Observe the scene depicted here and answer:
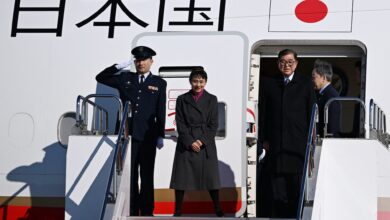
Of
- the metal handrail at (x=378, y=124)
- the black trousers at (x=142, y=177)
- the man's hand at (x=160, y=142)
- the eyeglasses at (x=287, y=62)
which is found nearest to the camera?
the metal handrail at (x=378, y=124)

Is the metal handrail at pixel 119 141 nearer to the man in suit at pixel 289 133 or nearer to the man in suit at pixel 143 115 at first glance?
the man in suit at pixel 143 115

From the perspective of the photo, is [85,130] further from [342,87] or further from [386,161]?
[342,87]

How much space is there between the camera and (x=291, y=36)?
1260 centimetres

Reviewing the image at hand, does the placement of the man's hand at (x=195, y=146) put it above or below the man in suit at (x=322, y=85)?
below

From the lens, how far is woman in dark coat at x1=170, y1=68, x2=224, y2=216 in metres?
11.7

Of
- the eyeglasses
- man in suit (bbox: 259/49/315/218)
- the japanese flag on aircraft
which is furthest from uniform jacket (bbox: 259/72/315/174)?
the japanese flag on aircraft

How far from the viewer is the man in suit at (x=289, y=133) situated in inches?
451

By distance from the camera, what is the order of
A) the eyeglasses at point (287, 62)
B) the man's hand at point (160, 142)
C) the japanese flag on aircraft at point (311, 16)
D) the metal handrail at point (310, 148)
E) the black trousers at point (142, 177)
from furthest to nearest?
1. the japanese flag on aircraft at point (311, 16)
2. the man's hand at point (160, 142)
3. the black trousers at point (142, 177)
4. the eyeglasses at point (287, 62)
5. the metal handrail at point (310, 148)

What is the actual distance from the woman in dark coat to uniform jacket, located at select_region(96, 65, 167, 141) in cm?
41

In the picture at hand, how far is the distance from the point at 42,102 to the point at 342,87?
4.63 meters

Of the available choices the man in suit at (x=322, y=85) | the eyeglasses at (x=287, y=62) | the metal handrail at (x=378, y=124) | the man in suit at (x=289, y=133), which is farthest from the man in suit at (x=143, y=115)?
the metal handrail at (x=378, y=124)

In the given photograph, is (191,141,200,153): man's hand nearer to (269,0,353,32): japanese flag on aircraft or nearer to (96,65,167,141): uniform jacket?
(96,65,167,141): uniform jacket

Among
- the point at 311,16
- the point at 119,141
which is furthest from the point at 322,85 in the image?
the point at 119,141

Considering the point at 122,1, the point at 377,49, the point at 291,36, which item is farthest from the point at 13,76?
the point at 377,49
